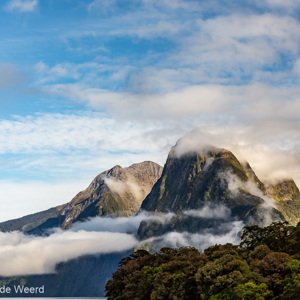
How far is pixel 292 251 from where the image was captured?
6339 inches

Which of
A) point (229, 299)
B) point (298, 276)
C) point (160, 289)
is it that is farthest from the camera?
point (160, 289)

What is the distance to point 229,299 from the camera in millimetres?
131625

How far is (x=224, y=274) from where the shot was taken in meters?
140

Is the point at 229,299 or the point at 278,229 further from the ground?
the point at 278,229

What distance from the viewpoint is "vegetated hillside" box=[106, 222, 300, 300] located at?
414ft

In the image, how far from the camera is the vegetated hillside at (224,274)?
12612cm

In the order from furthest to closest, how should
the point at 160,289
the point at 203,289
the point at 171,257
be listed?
the point at 171,257 → the point at 160,289 → the point at 203,289

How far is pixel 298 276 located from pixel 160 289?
51696 mm

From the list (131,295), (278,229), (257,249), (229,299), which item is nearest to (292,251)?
(257,249)

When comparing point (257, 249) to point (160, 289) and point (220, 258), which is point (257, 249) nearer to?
point (220, 258)

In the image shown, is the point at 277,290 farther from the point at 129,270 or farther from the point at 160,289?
the point at 129,270

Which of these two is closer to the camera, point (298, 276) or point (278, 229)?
point (298, 276)

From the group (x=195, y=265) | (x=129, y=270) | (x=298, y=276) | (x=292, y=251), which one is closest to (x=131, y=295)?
(x=129, y=270)

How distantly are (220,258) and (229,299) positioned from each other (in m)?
14.8
